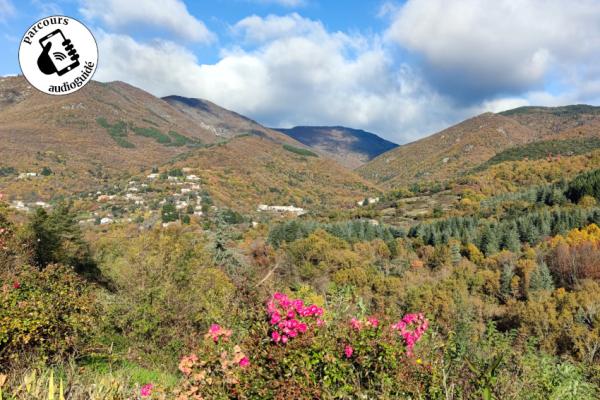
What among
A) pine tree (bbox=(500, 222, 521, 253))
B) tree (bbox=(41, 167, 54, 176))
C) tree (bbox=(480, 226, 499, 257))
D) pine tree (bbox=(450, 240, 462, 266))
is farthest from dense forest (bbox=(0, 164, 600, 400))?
tree (bbox=(41, 167, 54, 176))

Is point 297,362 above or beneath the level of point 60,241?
above

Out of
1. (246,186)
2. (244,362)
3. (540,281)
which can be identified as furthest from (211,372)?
(246,186)

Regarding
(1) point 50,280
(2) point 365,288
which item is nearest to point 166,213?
(2) point 365,288

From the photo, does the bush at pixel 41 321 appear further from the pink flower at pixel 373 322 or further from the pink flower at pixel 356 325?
the pink flower at pixel 373 322

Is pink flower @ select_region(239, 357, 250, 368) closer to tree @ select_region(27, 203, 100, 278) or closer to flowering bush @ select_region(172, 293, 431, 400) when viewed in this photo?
flowering bush @ select_region(172, 293, 431, 400)

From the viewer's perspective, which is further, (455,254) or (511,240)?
(511,240)

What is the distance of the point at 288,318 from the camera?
428 centimetres

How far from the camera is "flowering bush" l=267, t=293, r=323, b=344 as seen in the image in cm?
419

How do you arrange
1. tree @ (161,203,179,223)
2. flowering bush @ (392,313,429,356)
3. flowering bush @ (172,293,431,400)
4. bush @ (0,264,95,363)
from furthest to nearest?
tree @ (161,203,179,223), bush @ (0,264,95,363), flowering bush @ (392,313,429,356), flowering bush @ (172,293,431,400)

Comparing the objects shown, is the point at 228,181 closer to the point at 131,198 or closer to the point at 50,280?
the point at 131,198

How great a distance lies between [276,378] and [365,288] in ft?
151

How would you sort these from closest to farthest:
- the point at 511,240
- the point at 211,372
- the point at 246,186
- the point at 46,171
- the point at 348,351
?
the point at 211,372
the point at 348,351
the point at 511,240
the point at 46,171
the point at 246,186

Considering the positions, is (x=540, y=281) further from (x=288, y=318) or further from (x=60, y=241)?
(x=288, y=318)

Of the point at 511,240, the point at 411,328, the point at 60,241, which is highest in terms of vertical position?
the point at 411,328
